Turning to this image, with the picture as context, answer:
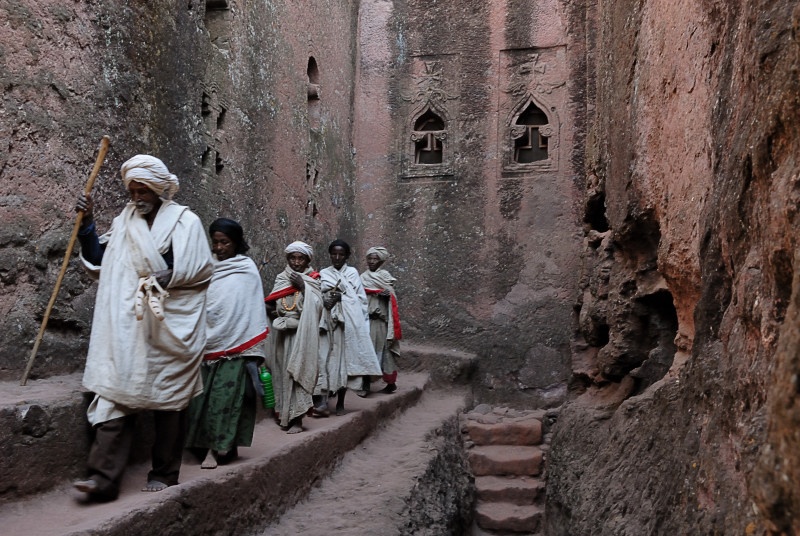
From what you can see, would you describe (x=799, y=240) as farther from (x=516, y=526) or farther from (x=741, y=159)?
(x=516, y=526)

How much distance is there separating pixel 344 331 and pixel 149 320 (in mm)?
3337

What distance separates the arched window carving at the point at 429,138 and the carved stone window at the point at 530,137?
1.09 metres

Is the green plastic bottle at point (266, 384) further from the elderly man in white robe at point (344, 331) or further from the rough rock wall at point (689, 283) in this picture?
the rough rock wall at point (689, 283)

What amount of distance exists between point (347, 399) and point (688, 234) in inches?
166

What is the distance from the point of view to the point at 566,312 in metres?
10.3

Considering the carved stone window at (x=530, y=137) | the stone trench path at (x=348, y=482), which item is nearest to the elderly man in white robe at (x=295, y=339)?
the stone trench path at (x=348, y=482)

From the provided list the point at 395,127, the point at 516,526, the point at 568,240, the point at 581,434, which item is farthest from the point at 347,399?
the point at 395,127

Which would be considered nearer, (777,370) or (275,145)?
(777,370)

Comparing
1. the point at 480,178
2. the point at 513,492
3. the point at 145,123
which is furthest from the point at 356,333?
the point at 480,178

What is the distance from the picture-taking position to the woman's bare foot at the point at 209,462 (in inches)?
159

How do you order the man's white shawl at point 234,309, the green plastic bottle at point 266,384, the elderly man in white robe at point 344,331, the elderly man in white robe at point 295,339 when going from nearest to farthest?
the man's white shawl at point 234,309
the green plastic bottle at point 266,384
the elderly man in white robe at point 295,339
the elderly man in white robe at point 344,331

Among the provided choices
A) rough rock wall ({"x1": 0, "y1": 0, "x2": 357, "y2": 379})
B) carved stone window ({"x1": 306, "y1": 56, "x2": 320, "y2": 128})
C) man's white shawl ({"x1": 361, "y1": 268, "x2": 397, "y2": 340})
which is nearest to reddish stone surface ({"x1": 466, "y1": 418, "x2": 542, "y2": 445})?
man's white shawl ({"x1": 361, "y1": 268, "x2": 397, "y2": 340})

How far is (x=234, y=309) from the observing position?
449 cm

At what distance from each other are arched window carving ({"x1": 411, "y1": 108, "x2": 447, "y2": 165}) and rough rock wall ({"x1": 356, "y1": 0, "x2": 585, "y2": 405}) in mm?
25
